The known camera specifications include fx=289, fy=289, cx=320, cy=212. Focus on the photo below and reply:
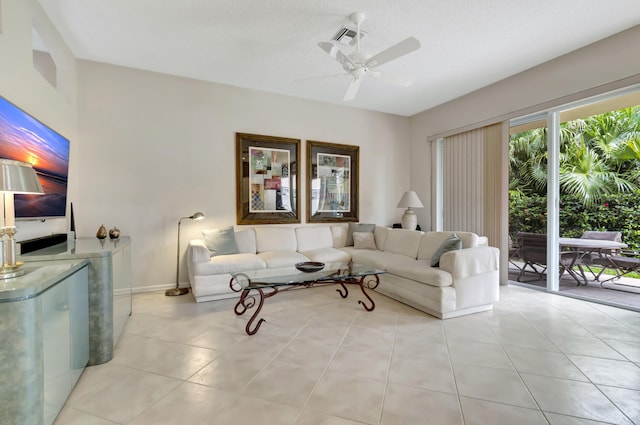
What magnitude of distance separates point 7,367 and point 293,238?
11.3 ft

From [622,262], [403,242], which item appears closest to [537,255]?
[622,262]

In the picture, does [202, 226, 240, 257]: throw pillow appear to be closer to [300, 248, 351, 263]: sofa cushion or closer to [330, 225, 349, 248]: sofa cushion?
[300, 248, 351, 263]: sofa cushion

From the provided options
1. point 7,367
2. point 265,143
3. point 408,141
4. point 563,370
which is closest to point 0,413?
point 7,367

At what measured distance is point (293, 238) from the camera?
4.54m

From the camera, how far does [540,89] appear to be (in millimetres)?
3670

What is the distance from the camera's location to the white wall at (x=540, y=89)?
2992 mm

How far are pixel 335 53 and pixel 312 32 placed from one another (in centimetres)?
59

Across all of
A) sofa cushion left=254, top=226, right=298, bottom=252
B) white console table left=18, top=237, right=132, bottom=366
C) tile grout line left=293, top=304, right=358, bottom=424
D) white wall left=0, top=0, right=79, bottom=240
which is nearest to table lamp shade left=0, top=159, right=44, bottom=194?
→ white console table left=18, top=237, right=132, bottom=366

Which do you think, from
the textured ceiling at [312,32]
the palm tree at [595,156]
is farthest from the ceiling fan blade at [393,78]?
the palm tree at [595,156]

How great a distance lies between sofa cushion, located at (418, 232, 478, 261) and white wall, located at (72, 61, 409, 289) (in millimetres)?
2152

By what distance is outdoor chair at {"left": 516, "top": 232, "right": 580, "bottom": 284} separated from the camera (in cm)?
371

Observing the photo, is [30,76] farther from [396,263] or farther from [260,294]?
[396,263]

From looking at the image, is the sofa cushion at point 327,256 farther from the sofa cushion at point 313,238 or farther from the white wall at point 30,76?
the white wall at point 30,76

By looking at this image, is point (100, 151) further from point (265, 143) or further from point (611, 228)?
point (611, 228)
